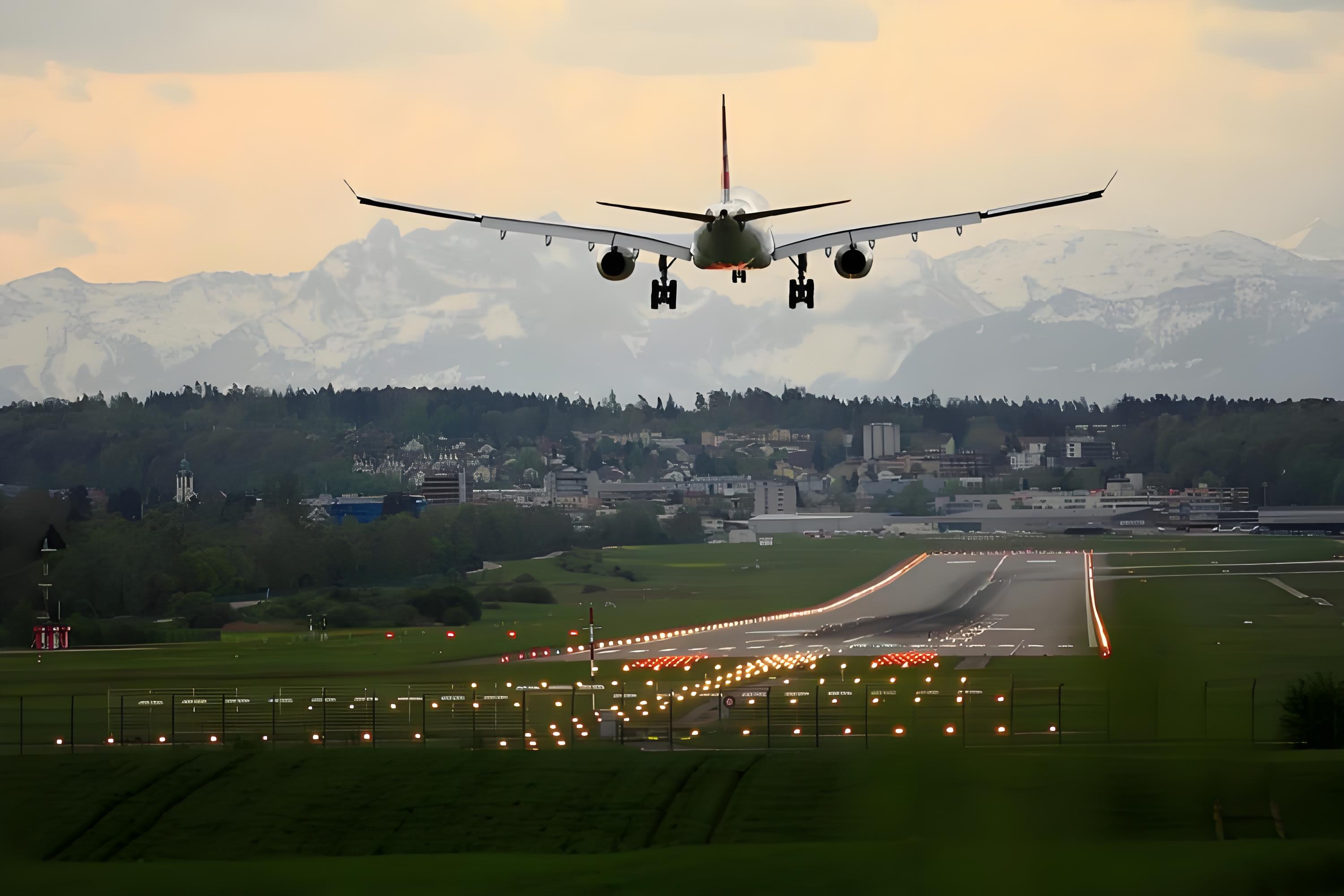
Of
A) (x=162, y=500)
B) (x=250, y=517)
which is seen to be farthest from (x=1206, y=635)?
(x=162, y=500)

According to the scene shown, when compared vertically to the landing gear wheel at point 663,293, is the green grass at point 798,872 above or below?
below

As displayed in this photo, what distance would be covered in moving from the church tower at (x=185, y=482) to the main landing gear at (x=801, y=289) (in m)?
127

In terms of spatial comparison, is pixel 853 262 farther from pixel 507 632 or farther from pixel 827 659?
pixel 507 632

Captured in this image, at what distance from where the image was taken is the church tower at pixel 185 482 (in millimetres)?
174250

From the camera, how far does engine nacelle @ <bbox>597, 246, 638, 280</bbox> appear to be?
4794 cm

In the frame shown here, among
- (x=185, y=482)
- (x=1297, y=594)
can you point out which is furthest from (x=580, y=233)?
(x=185, y=482)

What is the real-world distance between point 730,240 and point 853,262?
17.2 ft

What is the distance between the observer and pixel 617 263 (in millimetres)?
48281

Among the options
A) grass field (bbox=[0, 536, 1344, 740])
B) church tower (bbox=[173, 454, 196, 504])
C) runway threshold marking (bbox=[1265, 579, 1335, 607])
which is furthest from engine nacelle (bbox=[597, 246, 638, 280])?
church tower (bbox=[173, 454, 196, 504])

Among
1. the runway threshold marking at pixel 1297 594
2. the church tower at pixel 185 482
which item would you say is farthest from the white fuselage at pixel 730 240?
the church tower at pixel 185 482

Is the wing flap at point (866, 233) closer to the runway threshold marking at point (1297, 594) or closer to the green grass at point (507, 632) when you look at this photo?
the green grass at point (507, 632)

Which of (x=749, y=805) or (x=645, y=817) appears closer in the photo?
(x=645, y=817)

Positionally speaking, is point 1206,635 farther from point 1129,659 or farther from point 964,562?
point 964,562

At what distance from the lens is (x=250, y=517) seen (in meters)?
142
